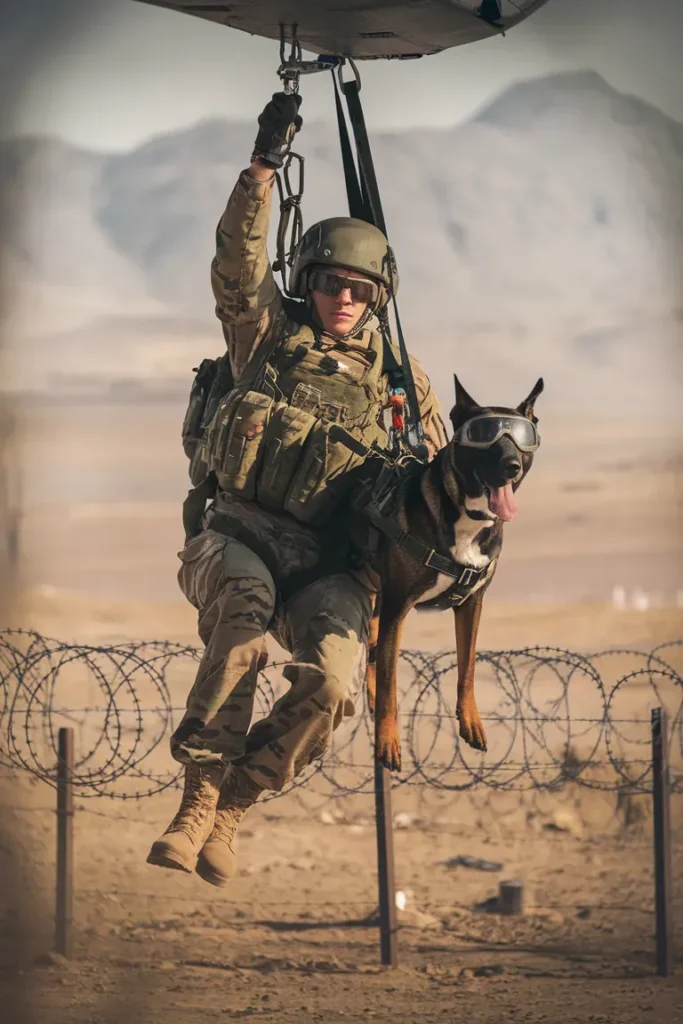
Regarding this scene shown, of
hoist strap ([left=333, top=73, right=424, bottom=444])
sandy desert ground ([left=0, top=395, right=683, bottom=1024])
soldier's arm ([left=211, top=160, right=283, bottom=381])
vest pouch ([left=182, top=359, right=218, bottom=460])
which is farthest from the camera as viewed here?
sandy desert ground ([left=0, top=395, right=683, bottom=1024])

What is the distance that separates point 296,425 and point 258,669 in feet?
3.90

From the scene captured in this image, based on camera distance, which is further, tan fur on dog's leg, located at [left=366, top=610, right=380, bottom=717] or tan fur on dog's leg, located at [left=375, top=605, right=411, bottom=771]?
tan fur on dog's leg, located at [left=366, top=610, right=380, bottom=717]

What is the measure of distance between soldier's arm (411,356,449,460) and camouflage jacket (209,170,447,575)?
2.79 feet

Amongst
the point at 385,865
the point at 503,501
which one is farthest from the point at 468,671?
the point at 385,865

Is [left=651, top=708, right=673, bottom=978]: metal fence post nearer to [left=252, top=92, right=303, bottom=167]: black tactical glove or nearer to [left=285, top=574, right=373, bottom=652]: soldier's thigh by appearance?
[left=285, top=574, right=373, bottom=652]: soldier's thigh

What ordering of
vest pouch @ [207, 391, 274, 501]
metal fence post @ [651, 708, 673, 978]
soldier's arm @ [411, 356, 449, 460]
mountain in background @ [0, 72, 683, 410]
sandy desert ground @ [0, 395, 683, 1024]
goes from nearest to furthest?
vest pouch @ [207, 391, 274, 501]
soldier's arm @ [411, 356, 449, 460]
metal fence post @ [651, 708, 673, 978]
sandy desert ground @ [0, 395, 683, 1024]
mountain in background @ [0, 72, 683, 410]

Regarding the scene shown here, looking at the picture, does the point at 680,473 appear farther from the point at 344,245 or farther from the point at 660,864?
the point at 344,245

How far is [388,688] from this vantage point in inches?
317

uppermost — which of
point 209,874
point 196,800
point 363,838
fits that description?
point 363,838

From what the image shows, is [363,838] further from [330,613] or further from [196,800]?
[330,613]

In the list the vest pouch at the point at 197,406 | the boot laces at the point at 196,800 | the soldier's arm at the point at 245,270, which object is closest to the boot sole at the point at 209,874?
the boot laces at the point at 196,800

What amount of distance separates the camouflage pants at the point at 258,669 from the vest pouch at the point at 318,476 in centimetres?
34

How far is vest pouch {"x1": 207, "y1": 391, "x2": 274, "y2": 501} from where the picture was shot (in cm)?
817

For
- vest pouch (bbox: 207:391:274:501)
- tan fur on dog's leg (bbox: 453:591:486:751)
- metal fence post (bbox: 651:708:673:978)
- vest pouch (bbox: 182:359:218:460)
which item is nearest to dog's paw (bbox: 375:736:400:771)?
tan fur on dog's leg (bbox: 453:591:486:751)
